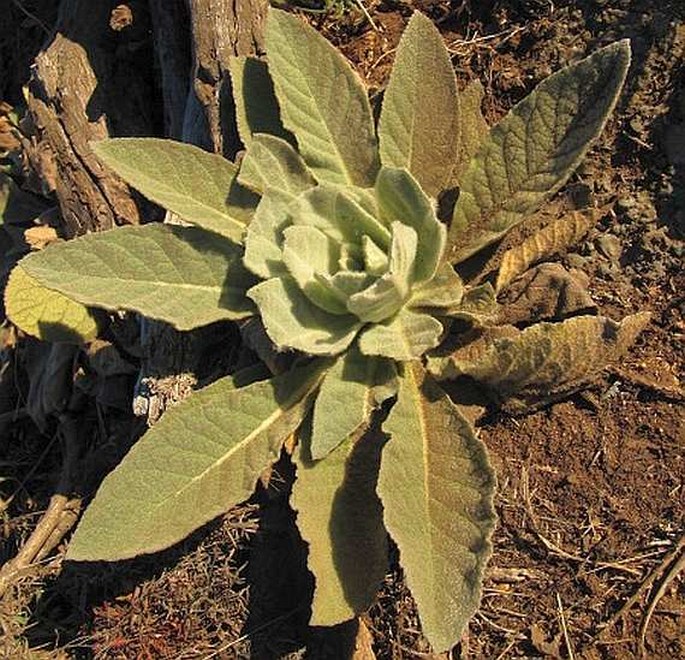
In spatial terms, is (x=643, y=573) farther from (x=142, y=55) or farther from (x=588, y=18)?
(x=142, y=55)

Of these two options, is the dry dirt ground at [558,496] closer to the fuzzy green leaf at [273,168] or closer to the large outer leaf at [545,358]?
the large outer leaf at [545,358]

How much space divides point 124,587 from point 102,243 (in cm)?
85

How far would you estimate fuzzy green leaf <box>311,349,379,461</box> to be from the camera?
5.67 feet

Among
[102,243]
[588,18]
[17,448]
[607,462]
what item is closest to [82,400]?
[17,448]

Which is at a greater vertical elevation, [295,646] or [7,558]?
[295,646]

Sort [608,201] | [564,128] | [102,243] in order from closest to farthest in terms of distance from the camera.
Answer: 1. [564,128]
2. [102,243]
3. [608,201]

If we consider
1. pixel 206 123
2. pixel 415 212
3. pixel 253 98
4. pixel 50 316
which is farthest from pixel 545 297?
pixel 50 316

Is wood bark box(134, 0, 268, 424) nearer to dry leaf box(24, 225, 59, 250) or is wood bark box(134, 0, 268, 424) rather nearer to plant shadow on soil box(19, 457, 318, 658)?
plant shadow on soil box(19, 457, 318, 658)

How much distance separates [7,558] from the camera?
99.9 inches

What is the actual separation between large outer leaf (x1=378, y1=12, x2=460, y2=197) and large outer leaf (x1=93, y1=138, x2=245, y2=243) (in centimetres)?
34

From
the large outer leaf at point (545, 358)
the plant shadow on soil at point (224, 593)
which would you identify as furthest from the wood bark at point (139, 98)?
the large outer leaf at point (545, 358)

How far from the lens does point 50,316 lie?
7.74 feet

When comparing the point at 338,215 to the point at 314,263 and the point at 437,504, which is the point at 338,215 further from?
the point at 437,504

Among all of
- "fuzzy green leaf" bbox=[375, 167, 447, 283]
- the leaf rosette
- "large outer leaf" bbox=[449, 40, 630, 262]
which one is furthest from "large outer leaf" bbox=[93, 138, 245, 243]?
"large outer leaf" bbox=[449, 40, 630, 262]
